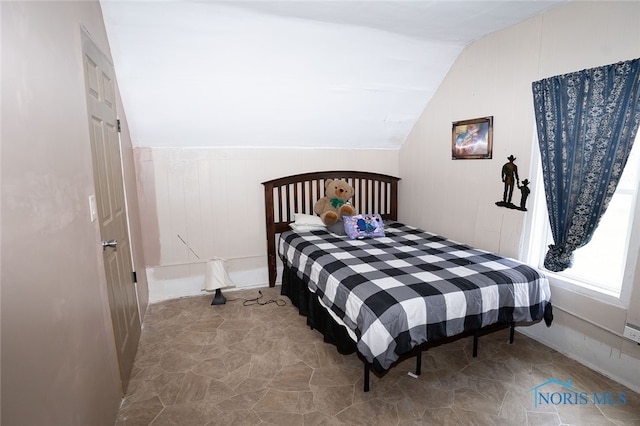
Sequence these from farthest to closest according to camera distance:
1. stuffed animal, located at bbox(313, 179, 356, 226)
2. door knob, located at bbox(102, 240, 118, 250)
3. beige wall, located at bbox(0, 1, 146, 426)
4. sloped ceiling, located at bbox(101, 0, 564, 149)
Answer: stuffed animal, located at bbox(313, 179, 356, 226)
sloped ceiling, located at bbox(101, 0, 564, 149)
door knob, located at bbox(102, 240, 118, 250)
beige wall, located at bbox(0, 1, 146, 426)

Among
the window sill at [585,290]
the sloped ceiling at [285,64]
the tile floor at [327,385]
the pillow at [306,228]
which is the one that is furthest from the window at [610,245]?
the pillow at [306,228]

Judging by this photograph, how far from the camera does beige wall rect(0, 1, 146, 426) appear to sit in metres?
0.94

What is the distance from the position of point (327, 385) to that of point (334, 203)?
1.96 metres

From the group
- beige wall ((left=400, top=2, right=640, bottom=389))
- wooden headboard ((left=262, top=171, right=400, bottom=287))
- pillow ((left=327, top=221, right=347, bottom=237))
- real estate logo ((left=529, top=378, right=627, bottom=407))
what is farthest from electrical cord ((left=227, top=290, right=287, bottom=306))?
real estate logo ((left=529, top=378, right=627, bottom=407))

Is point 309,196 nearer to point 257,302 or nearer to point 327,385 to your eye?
point 257,302

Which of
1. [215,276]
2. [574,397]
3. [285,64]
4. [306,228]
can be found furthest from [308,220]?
[574,397]

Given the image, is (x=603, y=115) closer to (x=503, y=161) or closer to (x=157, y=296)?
(x=503, y=161)

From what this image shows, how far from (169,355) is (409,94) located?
3.28m

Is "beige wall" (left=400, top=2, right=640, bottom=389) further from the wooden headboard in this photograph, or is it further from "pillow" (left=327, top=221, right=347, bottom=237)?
"pillow" (left=327, top=221, right=347, bottom=237)

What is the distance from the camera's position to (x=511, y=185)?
2.75 m

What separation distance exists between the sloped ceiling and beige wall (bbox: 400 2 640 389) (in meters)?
0.17

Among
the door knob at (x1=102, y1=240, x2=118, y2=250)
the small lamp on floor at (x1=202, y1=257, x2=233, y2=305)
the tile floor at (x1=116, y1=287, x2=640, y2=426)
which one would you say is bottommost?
the tile floor at (x1=116, y1=287, x2=640, y2=426)

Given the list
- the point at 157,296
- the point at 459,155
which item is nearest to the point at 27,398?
the point at 157,296

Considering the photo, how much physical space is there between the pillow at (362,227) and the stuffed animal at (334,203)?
18 centimetres
